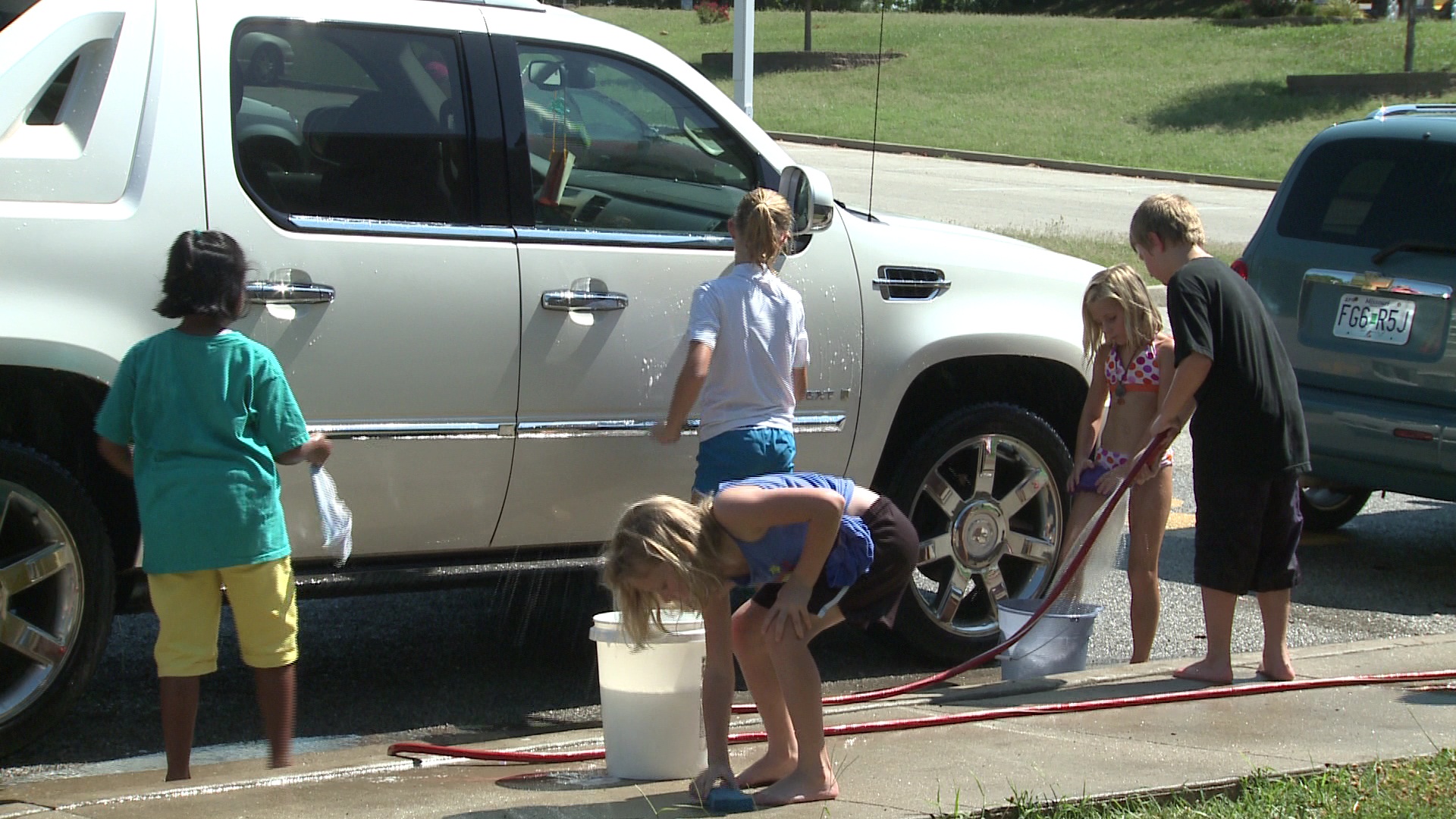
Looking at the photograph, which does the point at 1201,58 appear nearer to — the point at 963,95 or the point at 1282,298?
the point at 963,95

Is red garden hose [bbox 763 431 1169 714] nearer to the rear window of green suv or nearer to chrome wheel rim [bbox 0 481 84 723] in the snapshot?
chrome wheel rim [bbox 0 481 84 723]

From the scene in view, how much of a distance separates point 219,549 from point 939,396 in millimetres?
2642

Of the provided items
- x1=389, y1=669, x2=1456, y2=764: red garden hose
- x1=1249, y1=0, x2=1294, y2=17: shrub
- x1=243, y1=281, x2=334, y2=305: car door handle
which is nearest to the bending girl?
x1=389, y1=669, x2=1456, y2=764: red garden hose

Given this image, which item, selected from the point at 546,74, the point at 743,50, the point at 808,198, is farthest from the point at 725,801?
the point at 743,50

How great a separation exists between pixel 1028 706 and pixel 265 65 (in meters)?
2.88

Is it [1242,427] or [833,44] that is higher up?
[833,44]

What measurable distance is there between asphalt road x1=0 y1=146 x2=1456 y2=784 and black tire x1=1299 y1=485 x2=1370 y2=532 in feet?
0.29

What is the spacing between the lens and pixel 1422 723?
4.78 m

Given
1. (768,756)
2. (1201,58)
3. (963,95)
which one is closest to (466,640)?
(768,756)

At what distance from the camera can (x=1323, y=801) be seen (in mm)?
4004

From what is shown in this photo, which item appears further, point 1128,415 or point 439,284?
point 1128,415

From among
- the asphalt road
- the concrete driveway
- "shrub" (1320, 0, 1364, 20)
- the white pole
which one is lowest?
the asphalt road

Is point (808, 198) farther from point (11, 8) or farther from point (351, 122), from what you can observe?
point (11, 8)

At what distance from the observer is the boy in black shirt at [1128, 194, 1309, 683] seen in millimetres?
5047
